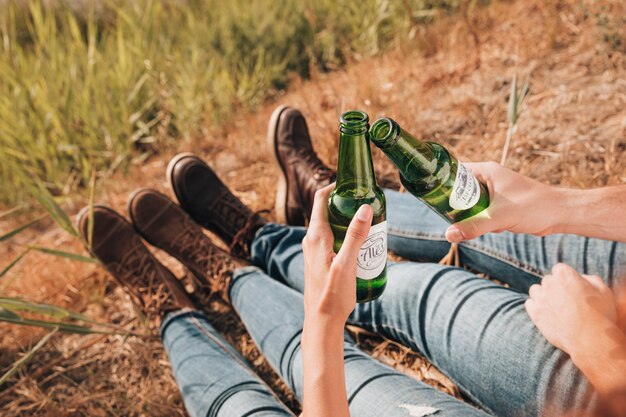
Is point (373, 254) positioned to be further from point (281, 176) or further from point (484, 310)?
point (281, 176)

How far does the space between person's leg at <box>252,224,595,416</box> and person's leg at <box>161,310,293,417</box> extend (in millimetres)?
460

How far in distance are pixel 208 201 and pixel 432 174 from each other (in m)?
1.41

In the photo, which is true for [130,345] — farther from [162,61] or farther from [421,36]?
[421,36]

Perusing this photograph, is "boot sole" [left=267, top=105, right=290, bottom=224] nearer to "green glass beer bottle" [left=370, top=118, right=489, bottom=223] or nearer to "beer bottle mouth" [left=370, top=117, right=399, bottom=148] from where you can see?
"green glass beer bottle" [left=370, top=118, right=489, bottom=223]

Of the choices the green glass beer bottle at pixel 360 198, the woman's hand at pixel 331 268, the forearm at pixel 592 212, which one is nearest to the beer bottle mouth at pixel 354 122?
the green glass beer bottle at pixel 360 198

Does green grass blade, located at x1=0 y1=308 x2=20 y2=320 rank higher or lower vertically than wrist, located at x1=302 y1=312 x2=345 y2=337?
lower

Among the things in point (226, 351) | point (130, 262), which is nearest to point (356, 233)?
point (226, 351)

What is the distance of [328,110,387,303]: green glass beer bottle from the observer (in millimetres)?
1229

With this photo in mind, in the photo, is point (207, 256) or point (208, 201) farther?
point (208, 201)

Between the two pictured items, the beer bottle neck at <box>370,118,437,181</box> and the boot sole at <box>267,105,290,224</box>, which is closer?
the beer bottle neck at <box>370,118,437,181</box>

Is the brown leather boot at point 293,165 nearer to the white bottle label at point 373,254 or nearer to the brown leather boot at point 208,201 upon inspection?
the brown leather boot at point 208,201

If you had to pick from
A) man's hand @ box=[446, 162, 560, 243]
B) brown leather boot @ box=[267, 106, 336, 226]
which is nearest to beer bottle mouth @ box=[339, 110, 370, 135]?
man's hand @ box=[446, 162, 560, 243]

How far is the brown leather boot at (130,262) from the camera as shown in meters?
2.19

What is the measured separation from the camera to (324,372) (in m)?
1.05
